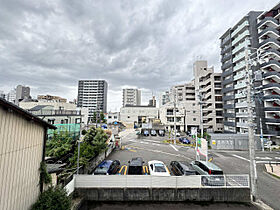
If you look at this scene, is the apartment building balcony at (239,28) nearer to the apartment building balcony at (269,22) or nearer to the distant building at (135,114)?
the apartment building balcony at (269,22)

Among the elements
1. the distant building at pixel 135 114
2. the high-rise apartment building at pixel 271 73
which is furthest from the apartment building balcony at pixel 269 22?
the distant building at pixel 135 114

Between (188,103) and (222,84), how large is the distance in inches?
503

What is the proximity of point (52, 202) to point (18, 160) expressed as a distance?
2.87m

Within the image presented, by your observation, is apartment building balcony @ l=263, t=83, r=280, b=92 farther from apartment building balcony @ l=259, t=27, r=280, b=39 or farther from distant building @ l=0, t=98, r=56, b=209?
distant building @ l=0, t=98, r=56, b=209

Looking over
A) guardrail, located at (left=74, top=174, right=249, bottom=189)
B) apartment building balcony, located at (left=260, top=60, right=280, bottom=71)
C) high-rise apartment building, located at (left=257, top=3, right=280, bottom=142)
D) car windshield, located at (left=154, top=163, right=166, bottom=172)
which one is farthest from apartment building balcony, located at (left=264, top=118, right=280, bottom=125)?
car windshield, located at (left=154, top=163, right=166, bottom=172)

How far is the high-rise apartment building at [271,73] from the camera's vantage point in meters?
27.1

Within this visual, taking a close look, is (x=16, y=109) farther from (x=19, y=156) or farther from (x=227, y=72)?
(x=227, y=72)

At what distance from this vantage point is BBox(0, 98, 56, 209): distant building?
15.9 feet

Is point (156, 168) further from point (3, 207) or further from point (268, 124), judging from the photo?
point (268, 124)

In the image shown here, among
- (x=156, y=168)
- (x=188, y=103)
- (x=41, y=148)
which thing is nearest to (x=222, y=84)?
(x=188, y=103)

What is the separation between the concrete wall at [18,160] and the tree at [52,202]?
316 mm

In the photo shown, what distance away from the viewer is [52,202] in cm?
641

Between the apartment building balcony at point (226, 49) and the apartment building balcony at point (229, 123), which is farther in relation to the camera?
the apartment building balcony at point (226, 49)

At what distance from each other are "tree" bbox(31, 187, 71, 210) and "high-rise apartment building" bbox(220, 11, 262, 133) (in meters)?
38.7
